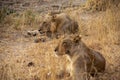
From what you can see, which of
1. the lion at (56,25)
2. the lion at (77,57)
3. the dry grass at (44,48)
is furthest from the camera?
the lion at (56,25)

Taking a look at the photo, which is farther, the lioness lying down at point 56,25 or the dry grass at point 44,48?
the lioness lying down at point 56,25

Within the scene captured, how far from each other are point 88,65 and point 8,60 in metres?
1.68

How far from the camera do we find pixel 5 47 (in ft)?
22.5

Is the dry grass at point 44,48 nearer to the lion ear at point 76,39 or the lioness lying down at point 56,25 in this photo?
the lioness lying down at point 56,25

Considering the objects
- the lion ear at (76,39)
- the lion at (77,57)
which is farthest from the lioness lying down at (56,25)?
the lion ear at (76,39)

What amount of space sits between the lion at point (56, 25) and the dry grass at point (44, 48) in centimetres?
32

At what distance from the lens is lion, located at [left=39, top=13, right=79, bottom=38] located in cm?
760

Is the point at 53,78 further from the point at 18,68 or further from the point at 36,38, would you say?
the point at 36,38

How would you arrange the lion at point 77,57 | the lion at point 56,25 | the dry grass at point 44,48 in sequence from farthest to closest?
the lion at point 56,25 < the dry grass at point 44,48 < the lion at point 77,57

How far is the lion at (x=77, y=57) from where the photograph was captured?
→ 15.7 ft

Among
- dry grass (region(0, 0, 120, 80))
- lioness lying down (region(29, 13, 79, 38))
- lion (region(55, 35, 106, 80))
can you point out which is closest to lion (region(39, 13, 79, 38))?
lioness lying down (region(29, 13, 79, 38))

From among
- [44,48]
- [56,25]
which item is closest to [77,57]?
[44,48]

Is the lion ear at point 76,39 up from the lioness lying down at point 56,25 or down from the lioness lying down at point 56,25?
up

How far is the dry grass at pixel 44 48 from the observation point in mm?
5305
